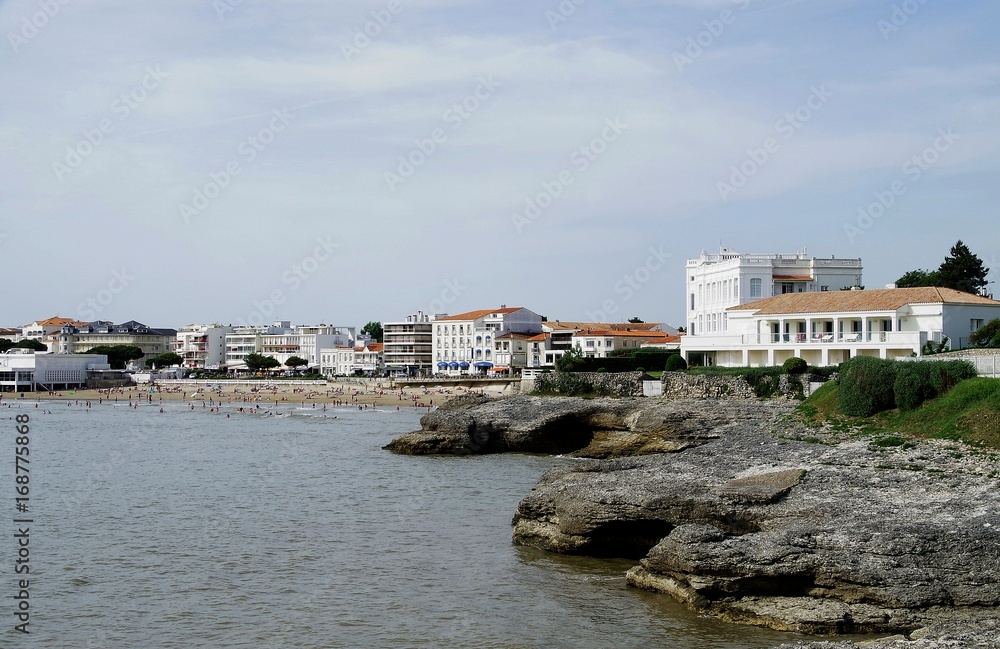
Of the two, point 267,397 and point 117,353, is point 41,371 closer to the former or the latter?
point 117,353

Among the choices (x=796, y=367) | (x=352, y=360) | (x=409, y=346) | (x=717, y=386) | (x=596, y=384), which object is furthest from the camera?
(x=352, y=360)

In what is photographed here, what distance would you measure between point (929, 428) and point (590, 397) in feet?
97.9

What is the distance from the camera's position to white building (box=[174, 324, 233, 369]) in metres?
192

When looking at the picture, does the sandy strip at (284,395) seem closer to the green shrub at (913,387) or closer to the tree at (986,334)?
the tree at (986,334)

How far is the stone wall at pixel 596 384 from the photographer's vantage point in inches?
2174

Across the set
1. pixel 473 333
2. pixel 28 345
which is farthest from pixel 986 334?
pixel 28 345

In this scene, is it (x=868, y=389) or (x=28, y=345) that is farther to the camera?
(x=28, y=345)

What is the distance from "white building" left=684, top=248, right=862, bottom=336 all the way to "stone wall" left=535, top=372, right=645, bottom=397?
9304 mm

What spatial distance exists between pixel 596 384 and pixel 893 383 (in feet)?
92.0

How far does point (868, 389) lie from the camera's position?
1194 inches

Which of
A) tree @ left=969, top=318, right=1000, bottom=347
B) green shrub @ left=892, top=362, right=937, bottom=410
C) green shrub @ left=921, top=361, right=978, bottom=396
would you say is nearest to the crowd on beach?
tree @ left=969, top=318, right=1000, bottom=347

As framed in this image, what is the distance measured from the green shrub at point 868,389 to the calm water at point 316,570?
455 inches

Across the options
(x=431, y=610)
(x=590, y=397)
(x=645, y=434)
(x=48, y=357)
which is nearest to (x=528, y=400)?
(x=590, y=397)

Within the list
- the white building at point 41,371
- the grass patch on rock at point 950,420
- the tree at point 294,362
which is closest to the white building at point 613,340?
the tree at point 294,362
